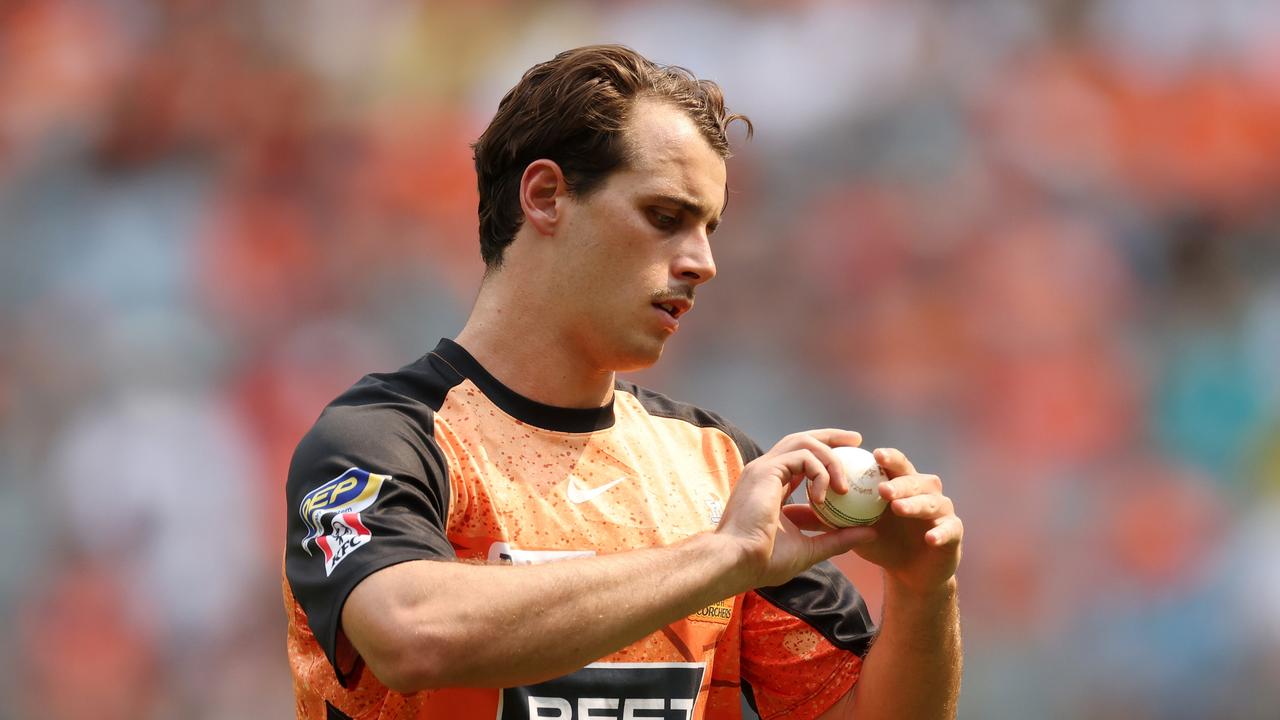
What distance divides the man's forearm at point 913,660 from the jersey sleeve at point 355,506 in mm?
1095

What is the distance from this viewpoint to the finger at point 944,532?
2.66 meters

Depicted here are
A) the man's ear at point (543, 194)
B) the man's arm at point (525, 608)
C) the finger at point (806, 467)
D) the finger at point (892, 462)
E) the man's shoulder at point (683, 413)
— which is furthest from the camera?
the man's shoulder at point (683, 413)

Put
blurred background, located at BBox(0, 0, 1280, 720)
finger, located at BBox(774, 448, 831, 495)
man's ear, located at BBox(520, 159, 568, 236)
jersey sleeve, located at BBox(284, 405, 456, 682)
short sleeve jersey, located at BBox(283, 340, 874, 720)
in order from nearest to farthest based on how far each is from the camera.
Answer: jersey sleeve, located at BBox(284, 405, 456, 682) < short sleeve jersey, located at BBox(283, 340, 874, 720) < finger, located at BBox(774, 448, 831, 495) < man's ear, located at BBox(520, 159, 568, 236) < blurred background, located at BBox(0, 0, 1280, 720)

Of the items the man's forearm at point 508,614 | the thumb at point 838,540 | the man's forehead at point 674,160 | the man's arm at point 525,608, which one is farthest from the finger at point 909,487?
the man's forehead at point 674,160

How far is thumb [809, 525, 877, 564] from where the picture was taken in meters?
2.59

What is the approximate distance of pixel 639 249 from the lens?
9.52ft

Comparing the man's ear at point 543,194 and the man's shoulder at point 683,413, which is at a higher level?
the man's ear at point 543,194

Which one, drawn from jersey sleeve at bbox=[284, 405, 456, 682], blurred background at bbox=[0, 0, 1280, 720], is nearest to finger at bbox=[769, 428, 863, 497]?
jersey sleeve at bbox=[284, 405, 456, 682]

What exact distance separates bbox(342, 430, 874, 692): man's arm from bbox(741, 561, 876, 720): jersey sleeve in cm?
70

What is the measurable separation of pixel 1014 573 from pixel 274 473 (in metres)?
4.02

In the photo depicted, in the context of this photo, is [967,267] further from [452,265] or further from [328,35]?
[328,35]

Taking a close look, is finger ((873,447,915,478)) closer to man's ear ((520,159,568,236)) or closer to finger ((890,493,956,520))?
finger ((890,493,956,520))

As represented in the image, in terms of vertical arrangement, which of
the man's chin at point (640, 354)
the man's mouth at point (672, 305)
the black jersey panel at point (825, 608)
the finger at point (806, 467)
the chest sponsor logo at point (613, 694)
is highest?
the man's mouth at point (672, 305)

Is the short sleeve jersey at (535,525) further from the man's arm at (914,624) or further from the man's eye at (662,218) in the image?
the man's eye at (662,218)
